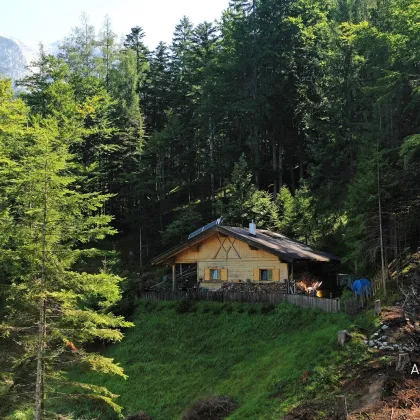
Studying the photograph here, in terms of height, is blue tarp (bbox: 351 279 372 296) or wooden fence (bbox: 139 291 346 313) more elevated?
blue tarp (bbox: 351 279 372 296)

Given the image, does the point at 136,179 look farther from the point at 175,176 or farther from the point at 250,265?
the point at 250,265

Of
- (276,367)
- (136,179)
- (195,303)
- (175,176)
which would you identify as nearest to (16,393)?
(276,367)

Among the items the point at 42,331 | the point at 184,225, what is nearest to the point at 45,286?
the point at 42,331

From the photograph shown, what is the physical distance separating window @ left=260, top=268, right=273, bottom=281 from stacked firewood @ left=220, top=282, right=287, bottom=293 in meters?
0.58

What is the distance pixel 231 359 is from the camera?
22.8 metres

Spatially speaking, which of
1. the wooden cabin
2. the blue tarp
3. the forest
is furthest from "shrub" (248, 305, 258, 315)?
the forest

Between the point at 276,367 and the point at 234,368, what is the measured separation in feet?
9.38

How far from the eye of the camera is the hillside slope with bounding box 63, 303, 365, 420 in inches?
671

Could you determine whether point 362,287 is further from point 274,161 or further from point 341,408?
point 274,161

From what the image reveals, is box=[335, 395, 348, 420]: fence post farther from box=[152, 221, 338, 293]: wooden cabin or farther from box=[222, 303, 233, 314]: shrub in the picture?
box=[152, 221, 338, 293]: wooden cabin

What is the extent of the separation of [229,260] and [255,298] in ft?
15.2

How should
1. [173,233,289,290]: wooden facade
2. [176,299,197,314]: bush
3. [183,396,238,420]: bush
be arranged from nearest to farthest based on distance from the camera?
[183,396,238,420]: bush
[176,299,197,314]: bush
[173,233,289,290]: wooden facade

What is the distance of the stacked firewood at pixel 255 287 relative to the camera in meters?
28.7

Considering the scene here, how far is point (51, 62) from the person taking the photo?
52.4 meters
